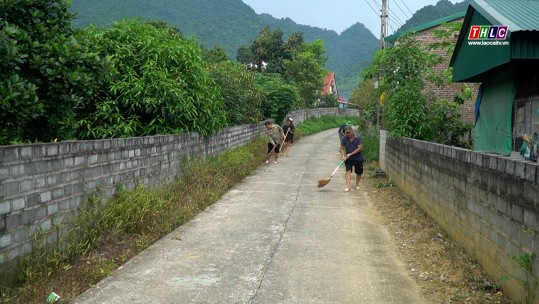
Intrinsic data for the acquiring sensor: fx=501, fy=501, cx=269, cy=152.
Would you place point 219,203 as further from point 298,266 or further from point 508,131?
point 508,131

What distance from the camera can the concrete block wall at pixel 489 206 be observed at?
4332 millimetres

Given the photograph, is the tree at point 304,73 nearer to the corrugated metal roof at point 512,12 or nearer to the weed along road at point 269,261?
the corrugated metal roof at point 512,12

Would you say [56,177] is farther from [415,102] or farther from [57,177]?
[415,102]

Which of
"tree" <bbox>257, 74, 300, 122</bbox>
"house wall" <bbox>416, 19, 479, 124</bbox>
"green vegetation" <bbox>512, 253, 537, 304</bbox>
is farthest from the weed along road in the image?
"tree" <bbox>257, 74, 300, 122</bbox>

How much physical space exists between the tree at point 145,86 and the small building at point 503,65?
590 cm

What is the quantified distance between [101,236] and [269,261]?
82.8 inches

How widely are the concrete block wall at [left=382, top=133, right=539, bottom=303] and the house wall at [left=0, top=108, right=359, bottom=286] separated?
4644 mm

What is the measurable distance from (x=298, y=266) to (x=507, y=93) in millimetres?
6141

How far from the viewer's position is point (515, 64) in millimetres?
9008

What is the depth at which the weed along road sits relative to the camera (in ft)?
16.2

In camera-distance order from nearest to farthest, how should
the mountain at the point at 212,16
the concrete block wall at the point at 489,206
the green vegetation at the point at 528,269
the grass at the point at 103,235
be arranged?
the green vegetation at the point at 528,269 → the concrete block wall at the point at 489,206 → the grass at the point at 103,235 → the mountain at the point at 212,16

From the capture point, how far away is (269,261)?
6.05 metres

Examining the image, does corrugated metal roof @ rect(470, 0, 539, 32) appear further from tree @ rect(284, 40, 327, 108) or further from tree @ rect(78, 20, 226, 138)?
tree @ rect(284, 40, 327, 108)

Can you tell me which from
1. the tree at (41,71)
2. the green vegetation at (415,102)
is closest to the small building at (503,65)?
the green vegetation at (415,102)
